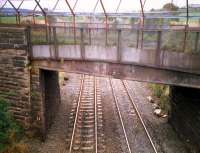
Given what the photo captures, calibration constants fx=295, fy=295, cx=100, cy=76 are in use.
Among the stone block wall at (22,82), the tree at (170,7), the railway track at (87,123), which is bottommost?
the railway track at (87,123)

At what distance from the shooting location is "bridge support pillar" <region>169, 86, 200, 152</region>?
14258 mm

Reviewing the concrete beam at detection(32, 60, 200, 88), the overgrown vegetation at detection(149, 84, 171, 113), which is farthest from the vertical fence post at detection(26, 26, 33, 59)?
the overgrown vegetation at detection(149, 84, 171, 113)

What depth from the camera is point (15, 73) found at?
624 inches

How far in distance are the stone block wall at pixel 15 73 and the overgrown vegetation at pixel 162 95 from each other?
9.29 m

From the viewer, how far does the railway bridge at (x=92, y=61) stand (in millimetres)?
12633

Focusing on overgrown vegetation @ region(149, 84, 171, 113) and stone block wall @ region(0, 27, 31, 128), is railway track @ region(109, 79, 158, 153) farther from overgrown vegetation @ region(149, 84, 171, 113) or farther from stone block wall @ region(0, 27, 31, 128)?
stone block wall @ region(0, 27, 31, 128)

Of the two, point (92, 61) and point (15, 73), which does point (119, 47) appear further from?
point (15, 73)

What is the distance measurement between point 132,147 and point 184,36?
616 cm

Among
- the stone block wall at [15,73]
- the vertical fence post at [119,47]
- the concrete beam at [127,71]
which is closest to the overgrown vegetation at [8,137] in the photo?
the stone block wall at [15,73]

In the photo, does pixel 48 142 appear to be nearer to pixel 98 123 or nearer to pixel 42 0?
pixel 98 123

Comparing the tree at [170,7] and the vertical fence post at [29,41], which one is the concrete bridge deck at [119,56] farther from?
the tree at [170,7]

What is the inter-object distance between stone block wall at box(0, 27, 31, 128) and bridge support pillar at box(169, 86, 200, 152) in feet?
27.4

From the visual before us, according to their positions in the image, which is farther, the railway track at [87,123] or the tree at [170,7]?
the tree at [170,7]

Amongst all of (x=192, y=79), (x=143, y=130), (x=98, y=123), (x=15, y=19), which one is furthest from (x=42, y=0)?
(x=192, y=79)
